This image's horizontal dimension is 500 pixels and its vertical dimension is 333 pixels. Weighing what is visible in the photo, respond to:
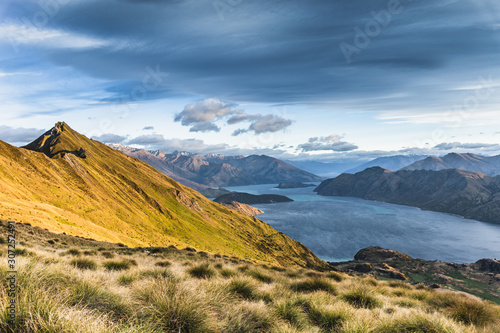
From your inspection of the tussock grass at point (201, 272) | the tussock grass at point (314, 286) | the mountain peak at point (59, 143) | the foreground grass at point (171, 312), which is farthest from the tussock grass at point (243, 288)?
the mountain peak at point (59, 143)

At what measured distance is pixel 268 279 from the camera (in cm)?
1326

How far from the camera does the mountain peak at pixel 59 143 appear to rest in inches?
3925

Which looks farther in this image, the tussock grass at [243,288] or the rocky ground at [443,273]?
the rocky ground at [443,273]

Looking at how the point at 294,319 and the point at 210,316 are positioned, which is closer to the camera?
the point at 210,316

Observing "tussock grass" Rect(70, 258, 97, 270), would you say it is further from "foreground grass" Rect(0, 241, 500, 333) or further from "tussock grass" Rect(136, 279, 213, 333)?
"tussock grass" Rect(136, 279, 213, 333)

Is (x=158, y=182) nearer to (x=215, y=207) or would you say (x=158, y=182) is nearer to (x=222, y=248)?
(x=215, y=207)

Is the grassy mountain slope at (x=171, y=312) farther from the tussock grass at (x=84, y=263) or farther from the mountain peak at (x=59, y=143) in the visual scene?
the mountain peak at (x=59, y=143)

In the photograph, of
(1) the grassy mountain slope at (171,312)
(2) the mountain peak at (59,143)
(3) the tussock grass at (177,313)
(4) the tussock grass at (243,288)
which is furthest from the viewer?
(2) the mountain peak at (59,143)

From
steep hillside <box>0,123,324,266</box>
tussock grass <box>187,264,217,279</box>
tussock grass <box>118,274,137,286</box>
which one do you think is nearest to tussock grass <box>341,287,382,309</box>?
tussock grass <box>187,264,217,279</box>

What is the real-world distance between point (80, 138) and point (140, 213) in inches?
2681

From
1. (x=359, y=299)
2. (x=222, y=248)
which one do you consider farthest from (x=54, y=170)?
(x=359, y=299)

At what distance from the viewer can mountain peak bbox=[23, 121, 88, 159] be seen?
99.7 meters

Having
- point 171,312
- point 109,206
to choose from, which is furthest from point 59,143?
point 171,312

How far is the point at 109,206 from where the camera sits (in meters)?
81.0
